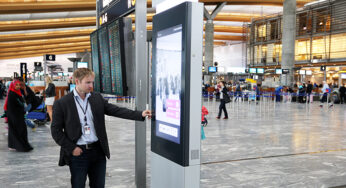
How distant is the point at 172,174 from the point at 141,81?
4.64 ft

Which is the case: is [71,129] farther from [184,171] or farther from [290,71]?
[290,71]

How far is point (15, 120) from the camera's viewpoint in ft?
22.2

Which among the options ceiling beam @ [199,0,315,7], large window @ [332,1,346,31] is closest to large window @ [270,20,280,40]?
ceiling beam @ [199,0,315,7]

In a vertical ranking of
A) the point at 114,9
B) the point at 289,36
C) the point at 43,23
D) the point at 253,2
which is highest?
the point at 253,2

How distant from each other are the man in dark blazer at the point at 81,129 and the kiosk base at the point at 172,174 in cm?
71

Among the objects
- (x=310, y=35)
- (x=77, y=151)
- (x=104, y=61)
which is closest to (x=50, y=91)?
(x=104, y=61)

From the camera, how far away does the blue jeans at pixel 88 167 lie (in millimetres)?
2801

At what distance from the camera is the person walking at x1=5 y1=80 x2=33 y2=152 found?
675 centimetres

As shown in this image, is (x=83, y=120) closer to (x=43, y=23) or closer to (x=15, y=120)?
(x=15, y=120)

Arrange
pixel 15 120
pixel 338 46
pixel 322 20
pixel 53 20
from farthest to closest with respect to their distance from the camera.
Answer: pixel 322 20 → pixel 338 46 → pixel 53 20 → pixel 15 120

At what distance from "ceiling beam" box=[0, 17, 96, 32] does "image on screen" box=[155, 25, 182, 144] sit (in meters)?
29.6

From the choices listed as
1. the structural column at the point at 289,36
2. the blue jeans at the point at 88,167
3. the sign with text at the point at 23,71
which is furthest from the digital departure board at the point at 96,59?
the structural column at the point at 289,36

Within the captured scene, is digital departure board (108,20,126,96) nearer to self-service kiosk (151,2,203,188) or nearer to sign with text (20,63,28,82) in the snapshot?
self-service kiosk (151,2,203,188)

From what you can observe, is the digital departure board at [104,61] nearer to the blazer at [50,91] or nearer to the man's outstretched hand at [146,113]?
the man's outstretched hand at [146,113]
